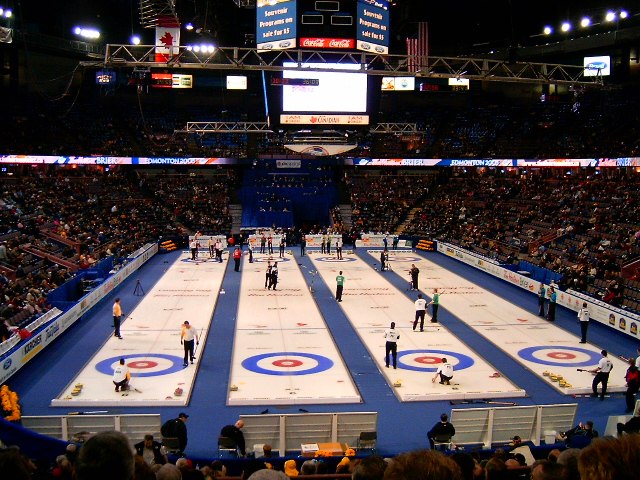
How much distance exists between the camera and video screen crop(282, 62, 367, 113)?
2623 centimetres

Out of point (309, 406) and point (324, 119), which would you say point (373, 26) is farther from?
point (309, 406)

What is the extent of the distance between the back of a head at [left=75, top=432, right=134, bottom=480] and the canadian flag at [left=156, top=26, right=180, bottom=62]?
22584 millimetres

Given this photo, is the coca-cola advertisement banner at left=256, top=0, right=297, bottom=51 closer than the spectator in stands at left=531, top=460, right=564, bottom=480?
No

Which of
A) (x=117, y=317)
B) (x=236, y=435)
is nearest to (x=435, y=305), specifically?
(x=117, y=317)

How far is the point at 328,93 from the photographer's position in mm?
26359

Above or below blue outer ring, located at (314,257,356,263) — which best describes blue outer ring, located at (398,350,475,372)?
above

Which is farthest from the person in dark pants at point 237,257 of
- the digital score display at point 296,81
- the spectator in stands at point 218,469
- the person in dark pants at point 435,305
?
the spectator in stands at point 218,469

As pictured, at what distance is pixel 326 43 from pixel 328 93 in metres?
2.22

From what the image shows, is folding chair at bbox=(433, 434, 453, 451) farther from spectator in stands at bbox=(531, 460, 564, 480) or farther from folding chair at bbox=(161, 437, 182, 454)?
spectator in stands at bbox=(531, 460, 564, 480)

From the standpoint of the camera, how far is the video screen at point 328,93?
86.1 ft

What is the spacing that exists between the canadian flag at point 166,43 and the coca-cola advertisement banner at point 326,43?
4.57 meters

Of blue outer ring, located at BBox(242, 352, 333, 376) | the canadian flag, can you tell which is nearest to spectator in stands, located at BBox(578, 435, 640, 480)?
blue outer ring, located at BBox(242, 352, 333, 376)

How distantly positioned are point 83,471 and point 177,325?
76.3ft

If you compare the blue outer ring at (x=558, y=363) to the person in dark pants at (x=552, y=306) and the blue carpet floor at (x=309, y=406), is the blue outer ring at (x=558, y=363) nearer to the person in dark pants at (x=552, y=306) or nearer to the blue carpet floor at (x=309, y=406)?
the blue carpet floor at (x=309, y=406)
